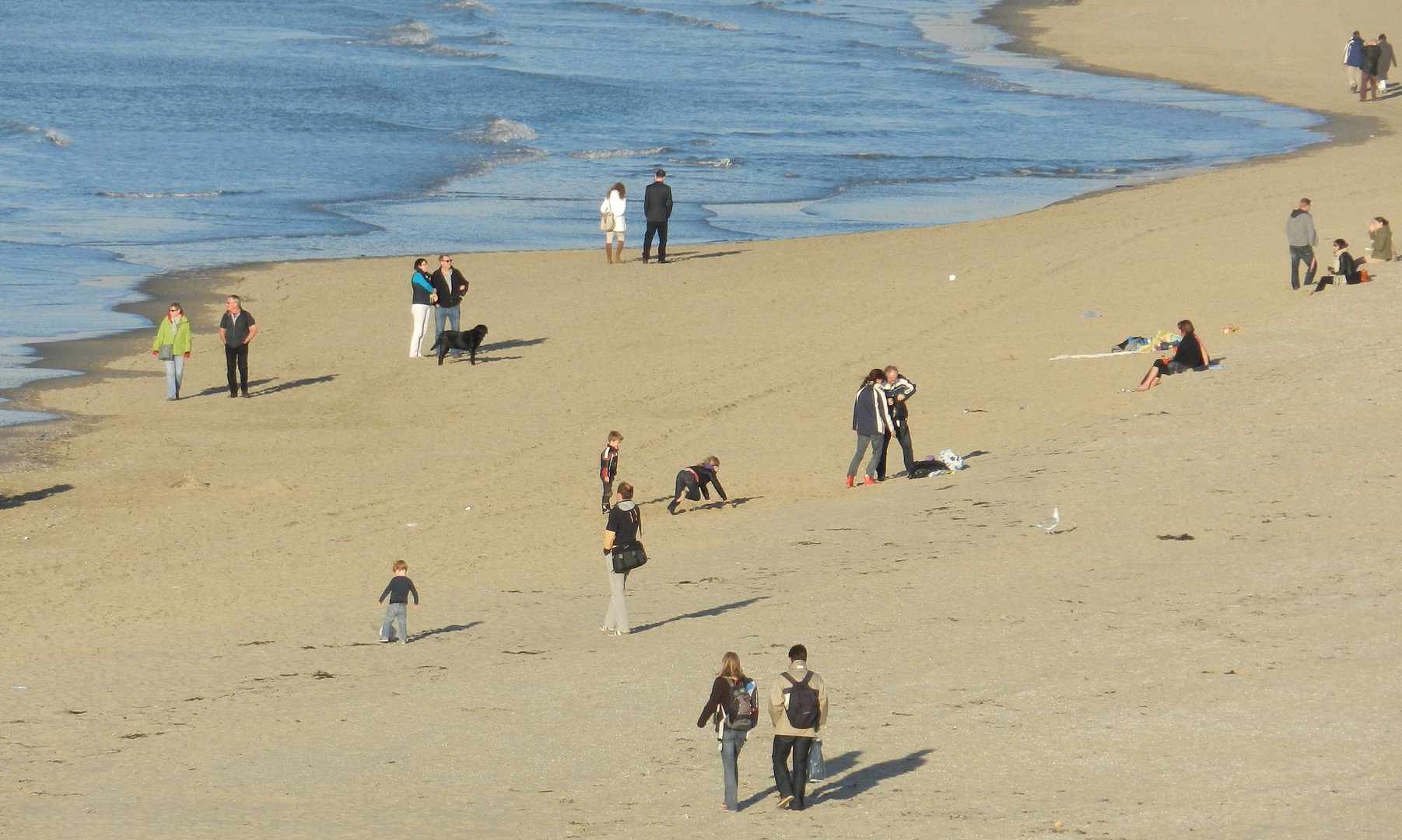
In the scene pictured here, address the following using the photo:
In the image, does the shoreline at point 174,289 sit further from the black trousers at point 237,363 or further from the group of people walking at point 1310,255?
the group of people walking at point 1310,255

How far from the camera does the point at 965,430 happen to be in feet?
66.9

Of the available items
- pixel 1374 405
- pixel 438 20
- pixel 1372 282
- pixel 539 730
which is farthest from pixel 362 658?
pixel 438 20

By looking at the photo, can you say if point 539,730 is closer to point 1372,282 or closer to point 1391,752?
point 1391,752

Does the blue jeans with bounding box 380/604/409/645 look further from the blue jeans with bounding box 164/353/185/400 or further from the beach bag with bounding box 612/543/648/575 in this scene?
the blue jeans with bounding box 164/353/185/400

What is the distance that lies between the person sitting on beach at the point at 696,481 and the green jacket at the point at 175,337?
786 centimetres

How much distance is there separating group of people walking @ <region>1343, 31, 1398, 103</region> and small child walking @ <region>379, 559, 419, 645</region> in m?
41.6

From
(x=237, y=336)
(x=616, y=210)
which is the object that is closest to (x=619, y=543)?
(x=237, y=336)

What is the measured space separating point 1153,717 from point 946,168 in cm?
3228

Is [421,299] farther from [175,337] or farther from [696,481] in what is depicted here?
[696,481]

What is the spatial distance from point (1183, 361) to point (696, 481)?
7.13 metres

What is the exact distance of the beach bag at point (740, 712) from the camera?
9.88 meters

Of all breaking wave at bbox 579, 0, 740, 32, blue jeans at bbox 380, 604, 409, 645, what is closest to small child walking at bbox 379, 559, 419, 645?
blue jeans at bbox 380, 604, 409, 645

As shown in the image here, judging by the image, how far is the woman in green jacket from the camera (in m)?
21.7

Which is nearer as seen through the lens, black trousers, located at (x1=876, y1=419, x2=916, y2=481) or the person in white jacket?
black trousers, located at (x1=876, y1=419, x2=916, y2=481)
